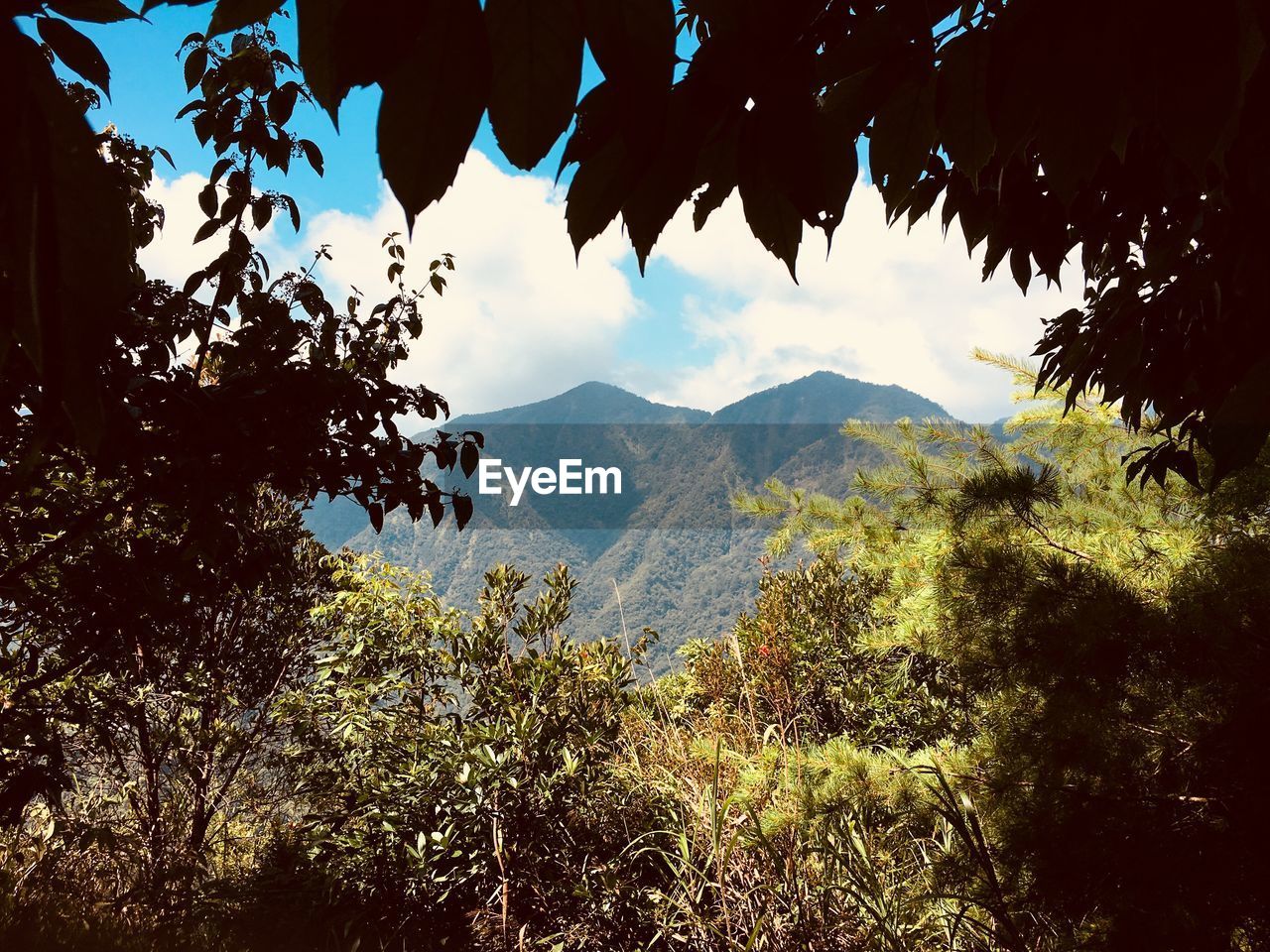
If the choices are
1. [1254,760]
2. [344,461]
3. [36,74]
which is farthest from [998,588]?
[36,74]

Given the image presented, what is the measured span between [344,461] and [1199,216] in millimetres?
2044

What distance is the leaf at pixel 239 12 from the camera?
1.13 ft

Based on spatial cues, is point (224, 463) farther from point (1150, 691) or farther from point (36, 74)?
point (1150, 691)

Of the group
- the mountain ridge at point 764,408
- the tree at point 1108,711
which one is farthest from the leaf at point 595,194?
the mountain ridge at point 764,408

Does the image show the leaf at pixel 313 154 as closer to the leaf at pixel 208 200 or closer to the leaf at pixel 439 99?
the leaf at pixel 208 200

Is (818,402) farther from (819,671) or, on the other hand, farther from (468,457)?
(468,457)

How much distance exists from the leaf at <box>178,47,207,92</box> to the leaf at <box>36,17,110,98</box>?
0.49 m

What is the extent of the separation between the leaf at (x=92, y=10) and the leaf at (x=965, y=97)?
536 millimetres

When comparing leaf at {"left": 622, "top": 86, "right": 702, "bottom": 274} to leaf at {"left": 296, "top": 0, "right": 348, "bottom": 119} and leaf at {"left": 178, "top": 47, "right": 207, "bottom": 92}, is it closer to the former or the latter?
leaf at {"left": 296, "top": 0, "right": 348, "bottom": 119}

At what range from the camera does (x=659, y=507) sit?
61781 mm

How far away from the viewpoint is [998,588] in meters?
2.42

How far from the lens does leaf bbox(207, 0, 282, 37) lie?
343 mm

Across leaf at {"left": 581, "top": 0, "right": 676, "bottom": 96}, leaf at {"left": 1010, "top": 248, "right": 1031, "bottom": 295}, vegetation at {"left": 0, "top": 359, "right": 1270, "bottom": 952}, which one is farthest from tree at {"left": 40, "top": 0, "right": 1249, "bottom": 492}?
vegetation at {"left": 0, "top": 359, "right": 1270, "bottom": 952}

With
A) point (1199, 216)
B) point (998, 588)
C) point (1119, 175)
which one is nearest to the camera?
point (1199, 216)
